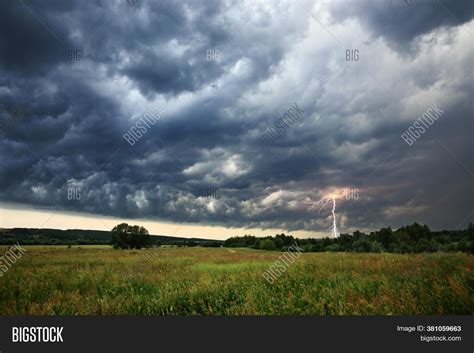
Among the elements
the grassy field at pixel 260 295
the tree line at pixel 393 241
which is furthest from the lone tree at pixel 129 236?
the grassy field at pixel 260 295

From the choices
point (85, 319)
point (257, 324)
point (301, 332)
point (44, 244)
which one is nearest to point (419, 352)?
point (301, 332)

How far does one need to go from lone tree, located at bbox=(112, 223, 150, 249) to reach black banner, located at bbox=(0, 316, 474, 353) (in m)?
55.5

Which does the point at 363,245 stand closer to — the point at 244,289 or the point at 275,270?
the point at 275,270

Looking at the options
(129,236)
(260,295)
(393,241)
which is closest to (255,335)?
(260,295)

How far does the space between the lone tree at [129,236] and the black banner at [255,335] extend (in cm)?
5555

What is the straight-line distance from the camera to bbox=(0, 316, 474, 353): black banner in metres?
6.26

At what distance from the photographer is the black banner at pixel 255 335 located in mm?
6262

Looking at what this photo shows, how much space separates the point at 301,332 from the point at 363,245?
3833cm

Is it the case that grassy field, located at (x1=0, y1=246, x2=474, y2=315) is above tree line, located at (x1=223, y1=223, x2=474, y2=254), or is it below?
above

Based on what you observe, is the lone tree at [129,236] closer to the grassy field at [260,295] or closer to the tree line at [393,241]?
the tree line at [393,241]

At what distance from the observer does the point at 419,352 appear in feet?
20.8

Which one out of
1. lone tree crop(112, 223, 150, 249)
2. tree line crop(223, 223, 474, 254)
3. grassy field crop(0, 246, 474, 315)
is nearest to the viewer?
grassy field crop(0, 246, 474, 315)

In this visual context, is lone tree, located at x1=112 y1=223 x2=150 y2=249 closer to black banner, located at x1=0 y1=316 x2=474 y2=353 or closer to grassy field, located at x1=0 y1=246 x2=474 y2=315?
grassy field, located at x1=0 y1=246 x2=474 y2=315

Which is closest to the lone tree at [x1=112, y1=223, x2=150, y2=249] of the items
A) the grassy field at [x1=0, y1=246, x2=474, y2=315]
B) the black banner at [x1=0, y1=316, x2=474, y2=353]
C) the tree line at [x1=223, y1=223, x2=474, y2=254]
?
the tree line at [x1=223, y1=223, x2=474, y2=254]
